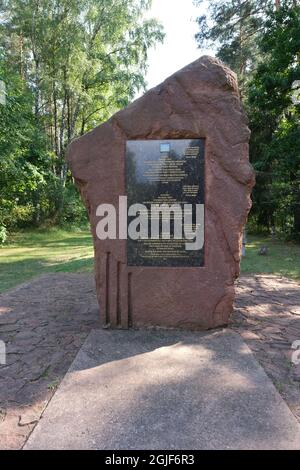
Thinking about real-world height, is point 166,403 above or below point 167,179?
below

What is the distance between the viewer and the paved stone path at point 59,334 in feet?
8.71

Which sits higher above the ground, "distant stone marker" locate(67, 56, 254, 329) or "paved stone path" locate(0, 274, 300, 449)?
"distant stone marker" locate(67, 56, 254, 329)

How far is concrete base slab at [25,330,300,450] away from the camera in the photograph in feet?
7.20

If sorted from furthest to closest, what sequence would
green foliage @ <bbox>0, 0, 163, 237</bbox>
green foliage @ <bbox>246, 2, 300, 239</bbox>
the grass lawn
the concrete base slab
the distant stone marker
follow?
green foliage @ <bbox>0, 0, 163, 237</bbox> → green foliage @ <bbox>246, 2, 300, 239</bbox> → the grass lawn → the distant stone marker → the concrete base slab

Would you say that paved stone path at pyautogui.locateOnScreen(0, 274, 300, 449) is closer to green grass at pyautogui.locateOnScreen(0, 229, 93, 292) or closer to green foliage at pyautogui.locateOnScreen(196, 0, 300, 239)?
green grass at pyautogui.locateOnScreen(0, 229, 93, 292)

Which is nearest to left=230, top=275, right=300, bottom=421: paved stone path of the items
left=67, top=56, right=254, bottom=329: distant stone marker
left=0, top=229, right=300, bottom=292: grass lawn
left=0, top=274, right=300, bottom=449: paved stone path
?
left=0, top=274, right=300, bottom=449: paved stone path

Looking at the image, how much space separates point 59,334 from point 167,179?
2.07 metres

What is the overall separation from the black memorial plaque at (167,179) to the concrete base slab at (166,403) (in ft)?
3.17

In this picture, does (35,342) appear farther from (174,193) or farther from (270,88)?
(270,88)

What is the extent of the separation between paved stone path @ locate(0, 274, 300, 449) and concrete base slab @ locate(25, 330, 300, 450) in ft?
0.47

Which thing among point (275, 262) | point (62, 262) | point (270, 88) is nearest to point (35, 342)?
point (62, 262)

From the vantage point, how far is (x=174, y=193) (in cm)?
408

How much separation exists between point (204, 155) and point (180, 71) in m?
0.94

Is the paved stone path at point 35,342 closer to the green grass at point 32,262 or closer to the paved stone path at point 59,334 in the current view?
the paved stone path at point 59,334
